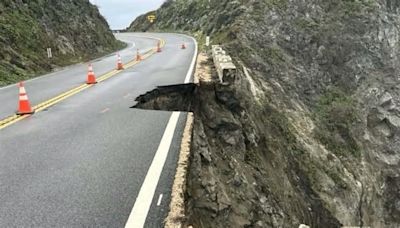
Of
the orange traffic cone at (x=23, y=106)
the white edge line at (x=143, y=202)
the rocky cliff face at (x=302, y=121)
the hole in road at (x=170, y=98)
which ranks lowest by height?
the rocky cliff face at (x=302, y=121)

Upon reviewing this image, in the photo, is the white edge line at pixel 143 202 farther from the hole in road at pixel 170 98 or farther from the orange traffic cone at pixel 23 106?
the hole in road at pixel 170 98

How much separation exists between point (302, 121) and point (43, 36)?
15159 mm

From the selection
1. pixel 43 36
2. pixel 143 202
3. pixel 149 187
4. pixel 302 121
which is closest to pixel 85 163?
pixel 149 187

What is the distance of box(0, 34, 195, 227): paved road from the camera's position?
4.85 m

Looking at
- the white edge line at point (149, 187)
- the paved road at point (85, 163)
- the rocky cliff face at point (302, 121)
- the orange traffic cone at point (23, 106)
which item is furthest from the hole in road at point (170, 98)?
the white edge line at point (149, 187)

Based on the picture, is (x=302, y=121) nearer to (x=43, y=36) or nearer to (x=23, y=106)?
(x=23, y=106)

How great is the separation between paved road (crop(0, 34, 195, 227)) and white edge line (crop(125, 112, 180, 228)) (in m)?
0.02

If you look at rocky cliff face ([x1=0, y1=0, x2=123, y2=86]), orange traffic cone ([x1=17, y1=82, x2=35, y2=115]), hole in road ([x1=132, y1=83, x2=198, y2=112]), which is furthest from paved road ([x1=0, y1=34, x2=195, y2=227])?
rocky cliff face ([x1=0, y1=0, x2=123, y2=86])

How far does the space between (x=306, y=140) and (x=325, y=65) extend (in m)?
11.6

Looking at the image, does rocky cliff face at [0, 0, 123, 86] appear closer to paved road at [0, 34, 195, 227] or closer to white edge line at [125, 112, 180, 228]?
paved road at [0, 34, 195, 227]

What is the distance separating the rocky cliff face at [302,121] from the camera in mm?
10828

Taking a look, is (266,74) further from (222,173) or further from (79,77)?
(222,173)

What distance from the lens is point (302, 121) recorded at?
22406 millimetres

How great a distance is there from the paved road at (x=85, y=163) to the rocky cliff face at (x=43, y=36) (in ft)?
33.5
